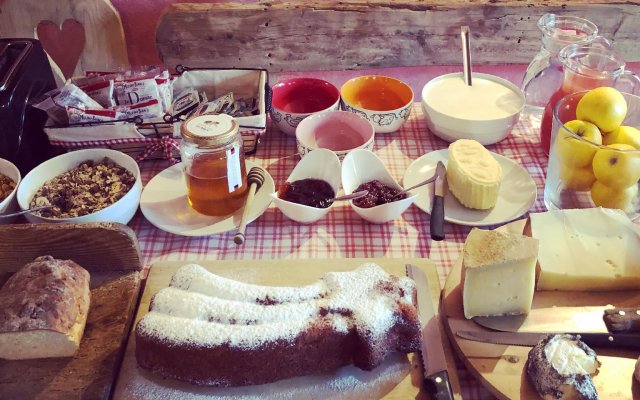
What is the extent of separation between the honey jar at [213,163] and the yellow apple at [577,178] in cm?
75

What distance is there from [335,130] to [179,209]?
18.8 inches

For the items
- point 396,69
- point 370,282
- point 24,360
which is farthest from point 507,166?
point 24,360

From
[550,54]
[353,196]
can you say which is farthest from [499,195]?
[550,54]

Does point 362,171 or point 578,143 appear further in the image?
point 362,171

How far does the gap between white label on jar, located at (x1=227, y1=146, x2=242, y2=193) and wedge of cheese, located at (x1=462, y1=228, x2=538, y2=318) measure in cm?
55

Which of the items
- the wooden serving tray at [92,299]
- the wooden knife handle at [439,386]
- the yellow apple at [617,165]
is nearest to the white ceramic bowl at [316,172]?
the wooden serving tray at [92,299]

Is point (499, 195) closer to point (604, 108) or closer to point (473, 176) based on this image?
point (473, 176)

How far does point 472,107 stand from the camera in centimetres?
157

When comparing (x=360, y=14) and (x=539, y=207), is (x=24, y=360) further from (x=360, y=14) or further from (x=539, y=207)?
(x=360, y=14)

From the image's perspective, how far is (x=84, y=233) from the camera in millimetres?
1113

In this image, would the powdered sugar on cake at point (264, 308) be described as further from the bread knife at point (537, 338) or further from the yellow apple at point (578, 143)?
the yellow apple at point (578, 143)

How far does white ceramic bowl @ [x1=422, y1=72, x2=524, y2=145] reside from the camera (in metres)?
1.49

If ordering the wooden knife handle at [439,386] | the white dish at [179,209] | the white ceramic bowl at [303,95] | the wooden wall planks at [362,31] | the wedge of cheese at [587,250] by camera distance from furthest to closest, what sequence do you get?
the wooden wall planks at [362,31] < the white ceramic bowl at [303,95] < the white dish at [179,209] < the wedge of cheese at [587,250] < the wooden knife handle at [439,386]

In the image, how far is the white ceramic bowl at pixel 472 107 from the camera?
1.49m
